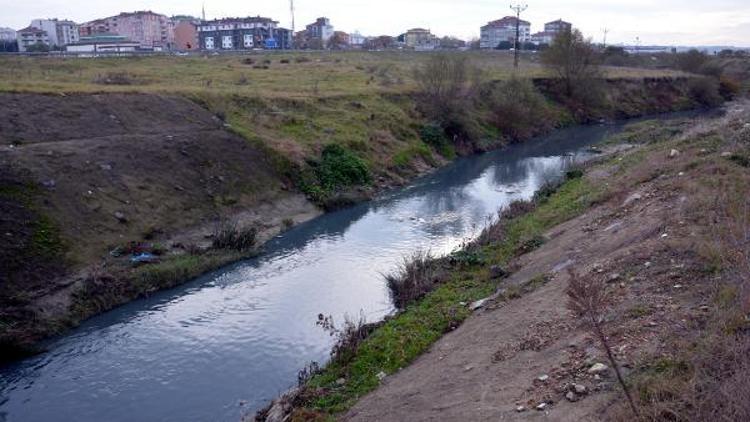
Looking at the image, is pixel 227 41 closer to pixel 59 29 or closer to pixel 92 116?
pixel 59 29

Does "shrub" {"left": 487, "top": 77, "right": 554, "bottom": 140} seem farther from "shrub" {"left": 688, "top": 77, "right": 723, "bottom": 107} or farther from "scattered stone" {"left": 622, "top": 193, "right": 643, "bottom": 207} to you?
"scattered stone" {"left": 622, "top": 193, "right": 643, "bottom": 207}

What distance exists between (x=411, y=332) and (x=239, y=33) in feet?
457

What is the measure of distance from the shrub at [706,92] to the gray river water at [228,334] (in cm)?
5697

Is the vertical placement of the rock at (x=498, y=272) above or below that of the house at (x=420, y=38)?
below

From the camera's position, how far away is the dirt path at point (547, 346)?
9484 mm

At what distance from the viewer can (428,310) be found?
16.3 meters

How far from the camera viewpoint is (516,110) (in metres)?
52.0

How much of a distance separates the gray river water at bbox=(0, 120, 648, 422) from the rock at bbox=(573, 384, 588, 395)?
714 centimetres

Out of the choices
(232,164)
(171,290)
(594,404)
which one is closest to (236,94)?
(232,164)

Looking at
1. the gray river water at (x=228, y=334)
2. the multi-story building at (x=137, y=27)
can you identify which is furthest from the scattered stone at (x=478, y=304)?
the multi-story building at (x=137, y=27)

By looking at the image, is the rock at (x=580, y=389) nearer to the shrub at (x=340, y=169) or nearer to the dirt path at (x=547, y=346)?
the dirt path at (x=547, y=346)

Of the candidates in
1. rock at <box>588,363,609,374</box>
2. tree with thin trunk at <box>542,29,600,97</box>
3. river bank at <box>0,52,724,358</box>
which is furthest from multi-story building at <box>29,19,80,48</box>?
rock at <box>588,363,609,374</box>

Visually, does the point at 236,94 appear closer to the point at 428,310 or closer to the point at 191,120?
the point at 191,120

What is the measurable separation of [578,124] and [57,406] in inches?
2210
